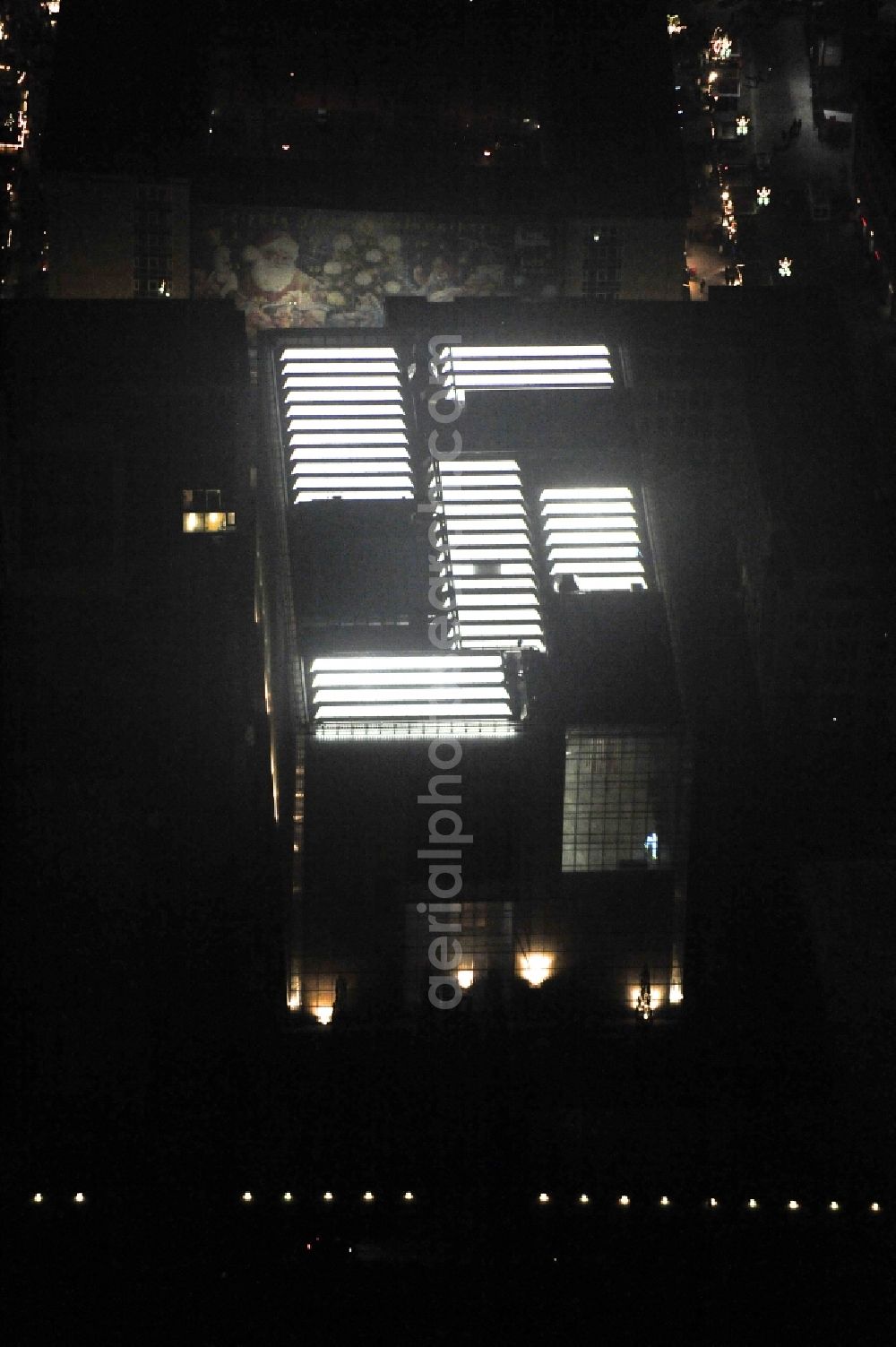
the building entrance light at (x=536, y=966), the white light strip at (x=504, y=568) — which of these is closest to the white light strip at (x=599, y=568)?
the white light strip at (x=504, y=568)

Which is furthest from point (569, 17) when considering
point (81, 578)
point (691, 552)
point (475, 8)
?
point (81, 578)

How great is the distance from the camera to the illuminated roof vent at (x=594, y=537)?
3130cm

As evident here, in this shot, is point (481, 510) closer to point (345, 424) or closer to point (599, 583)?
point (599, 583)

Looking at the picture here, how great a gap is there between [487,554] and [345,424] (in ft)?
11.0

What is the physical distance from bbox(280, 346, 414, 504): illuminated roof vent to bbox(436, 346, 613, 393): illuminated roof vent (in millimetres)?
989

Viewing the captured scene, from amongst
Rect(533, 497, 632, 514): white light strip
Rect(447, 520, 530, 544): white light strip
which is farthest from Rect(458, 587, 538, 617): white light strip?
Rect(533, 497, 632, 514): white light strip

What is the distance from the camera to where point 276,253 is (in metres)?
39.2

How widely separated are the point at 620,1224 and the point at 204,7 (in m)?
26.2

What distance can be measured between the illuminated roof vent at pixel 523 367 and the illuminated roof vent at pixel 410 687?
19.2ft

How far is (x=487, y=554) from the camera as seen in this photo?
103 ft

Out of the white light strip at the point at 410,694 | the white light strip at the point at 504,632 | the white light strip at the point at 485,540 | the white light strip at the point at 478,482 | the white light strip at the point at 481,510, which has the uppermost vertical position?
the white light strip at the point at 478,482

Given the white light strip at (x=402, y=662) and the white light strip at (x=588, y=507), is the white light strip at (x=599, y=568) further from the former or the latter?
the white light strip at (x=402, y=662)

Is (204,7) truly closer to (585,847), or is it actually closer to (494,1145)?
(585,847)

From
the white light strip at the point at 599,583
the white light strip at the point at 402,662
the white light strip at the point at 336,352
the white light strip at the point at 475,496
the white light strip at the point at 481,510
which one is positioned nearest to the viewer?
the white light strip at the point at 402,662
